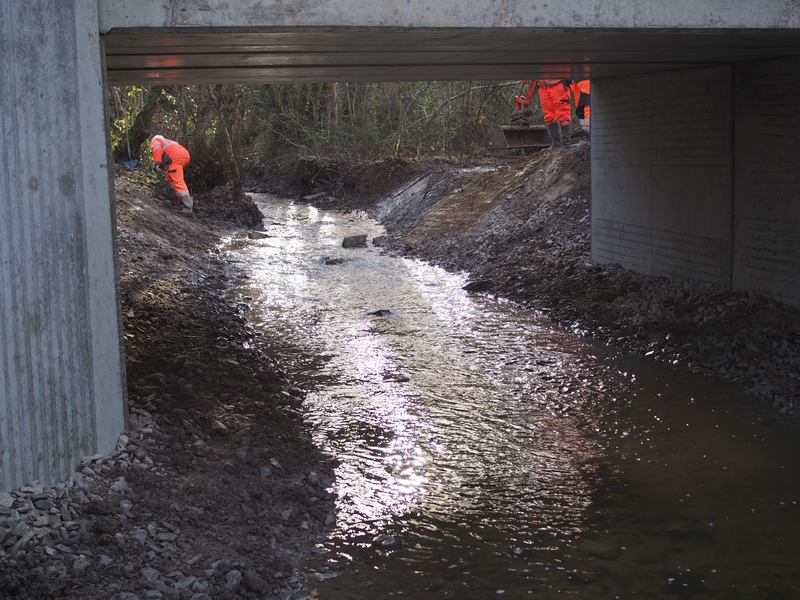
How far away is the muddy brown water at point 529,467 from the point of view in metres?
3.97

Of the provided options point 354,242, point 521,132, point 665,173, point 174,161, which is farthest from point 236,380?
point 521,132

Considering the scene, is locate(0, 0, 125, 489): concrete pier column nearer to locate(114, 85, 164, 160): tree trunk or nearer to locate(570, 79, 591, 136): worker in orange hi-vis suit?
locate(570, 79, 591, 136): worker in orange hi-vis suit

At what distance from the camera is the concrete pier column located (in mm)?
4102

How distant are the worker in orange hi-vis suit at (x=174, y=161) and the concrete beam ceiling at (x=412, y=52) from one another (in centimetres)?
678

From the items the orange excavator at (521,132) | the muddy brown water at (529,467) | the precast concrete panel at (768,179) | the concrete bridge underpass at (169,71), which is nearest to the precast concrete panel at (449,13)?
the concrete bridge underpass at (169,71)

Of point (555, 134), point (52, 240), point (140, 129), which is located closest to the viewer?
point (52, 240)

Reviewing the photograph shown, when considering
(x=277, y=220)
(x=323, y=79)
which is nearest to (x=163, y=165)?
(x=277, y=220)

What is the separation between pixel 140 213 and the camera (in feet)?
44.3

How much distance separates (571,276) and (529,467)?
210 inches

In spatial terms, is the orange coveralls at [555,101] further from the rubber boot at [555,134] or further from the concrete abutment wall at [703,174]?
the concrete abutment wall at [703,174]

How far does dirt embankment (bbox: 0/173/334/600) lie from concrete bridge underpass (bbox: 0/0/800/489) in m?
0.34

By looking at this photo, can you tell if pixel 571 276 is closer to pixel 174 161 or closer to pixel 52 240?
pixel 52 240

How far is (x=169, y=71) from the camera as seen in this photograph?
788 cm

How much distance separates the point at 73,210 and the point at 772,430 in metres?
5.07
